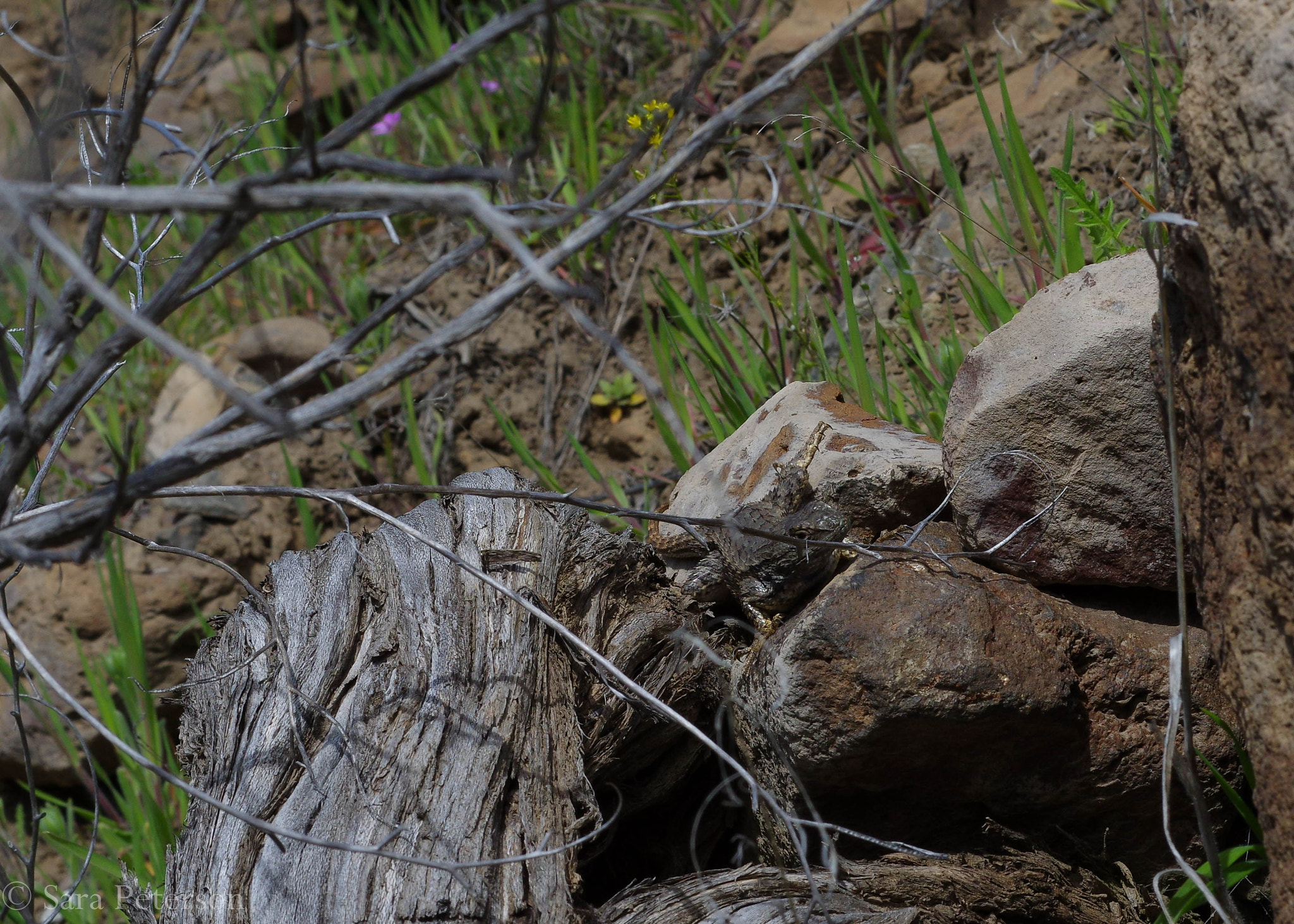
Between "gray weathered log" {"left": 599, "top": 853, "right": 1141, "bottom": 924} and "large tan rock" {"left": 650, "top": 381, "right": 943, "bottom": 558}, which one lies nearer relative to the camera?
"gray weathered log" {"left": 599, "top": 853, "right": 1141, "bottom": 924}

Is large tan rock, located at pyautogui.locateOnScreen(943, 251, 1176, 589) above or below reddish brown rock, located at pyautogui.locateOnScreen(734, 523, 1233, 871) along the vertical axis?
above

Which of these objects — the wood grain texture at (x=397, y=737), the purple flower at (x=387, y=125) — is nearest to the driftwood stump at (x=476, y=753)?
the wood grain texture at (x=397, y=737)

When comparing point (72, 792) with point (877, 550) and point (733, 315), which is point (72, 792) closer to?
point (733, 315)

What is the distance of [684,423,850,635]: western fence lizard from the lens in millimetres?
1838

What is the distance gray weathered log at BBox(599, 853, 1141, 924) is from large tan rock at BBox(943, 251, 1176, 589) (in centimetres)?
52

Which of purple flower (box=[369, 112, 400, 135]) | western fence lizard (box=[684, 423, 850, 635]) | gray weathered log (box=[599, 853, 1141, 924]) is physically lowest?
gray weathered log (box=[599, 853, 1141, 924])

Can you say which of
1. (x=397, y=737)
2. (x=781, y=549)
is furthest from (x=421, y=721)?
(x=781, y=549)

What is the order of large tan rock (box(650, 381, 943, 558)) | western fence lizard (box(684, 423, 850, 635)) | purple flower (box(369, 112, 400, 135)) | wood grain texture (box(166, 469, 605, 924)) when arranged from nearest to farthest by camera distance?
wood grain texture (box(166, 469, 605, 924))
western fence lizard (box(684, 423, 850, 635))
large tan rock (box(650, 381, 943, 558))
purple flower (box(369, 112, 400, 135))

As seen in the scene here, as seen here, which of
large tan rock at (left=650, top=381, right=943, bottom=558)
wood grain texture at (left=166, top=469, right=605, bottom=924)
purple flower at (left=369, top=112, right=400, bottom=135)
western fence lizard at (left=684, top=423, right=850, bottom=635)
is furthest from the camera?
purple flower at (left=369, top=112, right=400, bottom=135)

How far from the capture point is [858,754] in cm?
169

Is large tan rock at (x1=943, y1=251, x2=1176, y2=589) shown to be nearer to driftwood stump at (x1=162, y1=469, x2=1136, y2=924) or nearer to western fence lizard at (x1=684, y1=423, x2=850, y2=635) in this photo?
western fence lizard at (x1=684, y1=423, x2=850, y2=635)

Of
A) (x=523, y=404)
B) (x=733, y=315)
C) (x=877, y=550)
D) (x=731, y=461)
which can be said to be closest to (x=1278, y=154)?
(x=877, y=550)

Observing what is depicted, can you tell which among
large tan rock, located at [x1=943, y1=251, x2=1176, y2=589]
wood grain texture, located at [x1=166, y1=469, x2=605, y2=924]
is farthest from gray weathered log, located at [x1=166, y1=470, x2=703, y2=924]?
large tan rock, located at [x1=943, y1=251, x2=1176, y2=589]

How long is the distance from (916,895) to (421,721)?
2.96ft
